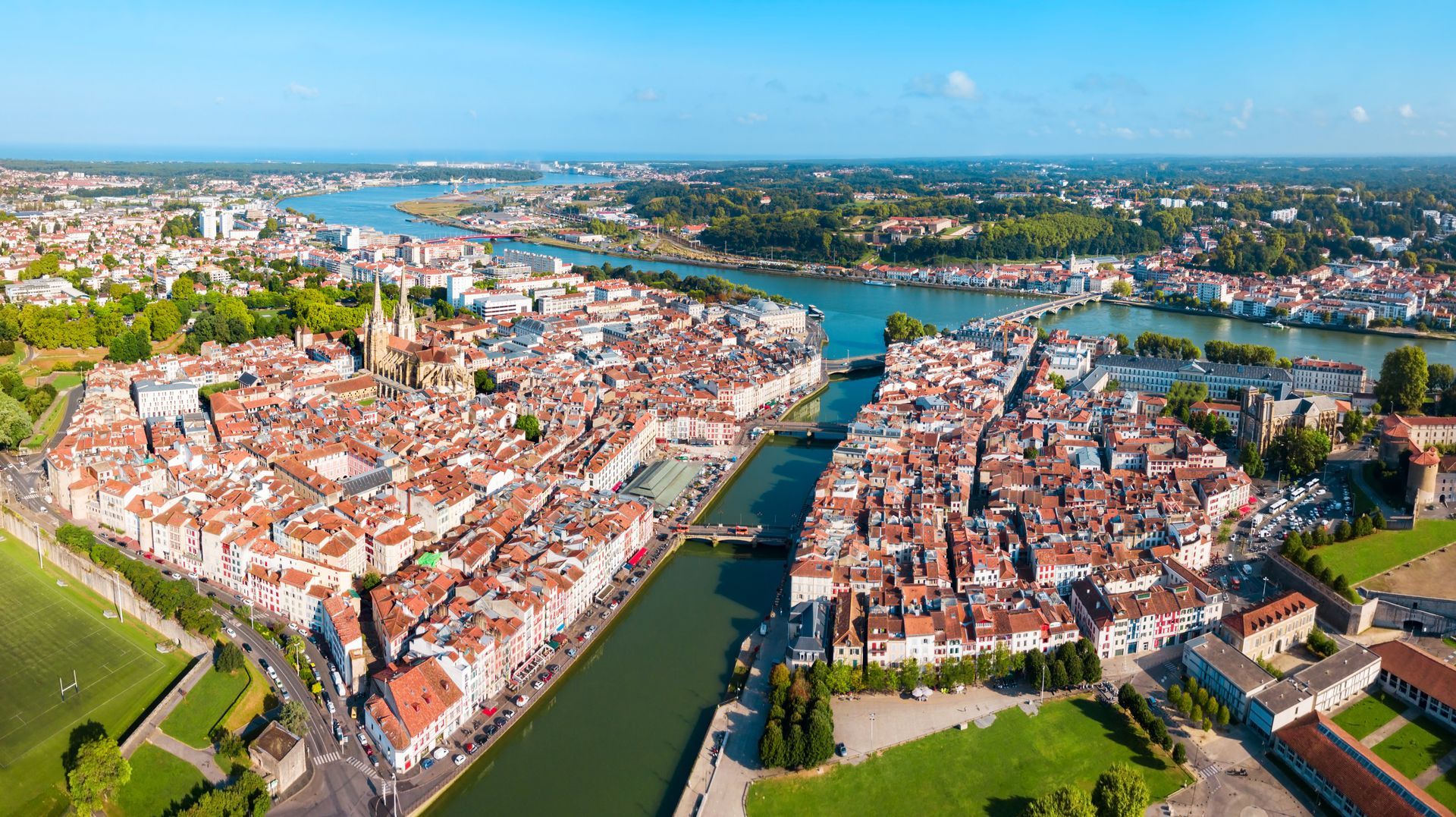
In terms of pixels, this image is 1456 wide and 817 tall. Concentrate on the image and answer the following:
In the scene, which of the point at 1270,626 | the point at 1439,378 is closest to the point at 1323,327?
the point at 1439,378

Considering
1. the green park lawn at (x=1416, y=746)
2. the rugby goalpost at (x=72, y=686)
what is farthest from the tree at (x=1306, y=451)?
the rugby goalpost at (x=72, y=686)

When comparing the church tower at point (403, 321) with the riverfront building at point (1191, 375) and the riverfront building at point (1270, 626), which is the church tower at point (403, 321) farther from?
the riverfront building at point (1270, 626)

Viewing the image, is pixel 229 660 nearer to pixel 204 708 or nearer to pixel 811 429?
pixel 204 708

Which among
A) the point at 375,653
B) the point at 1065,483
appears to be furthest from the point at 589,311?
the point at 375,653

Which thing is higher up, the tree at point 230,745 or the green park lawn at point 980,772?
the tree at point 230,745

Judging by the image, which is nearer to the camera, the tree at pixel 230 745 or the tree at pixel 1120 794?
the tree at pixel 1120 794

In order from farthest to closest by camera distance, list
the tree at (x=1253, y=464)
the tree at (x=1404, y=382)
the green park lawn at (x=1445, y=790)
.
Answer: the tree at (x=1404, y=382) < the tree at (x=1253, y=464) < the green park lawn at (x=1445, y=790)
